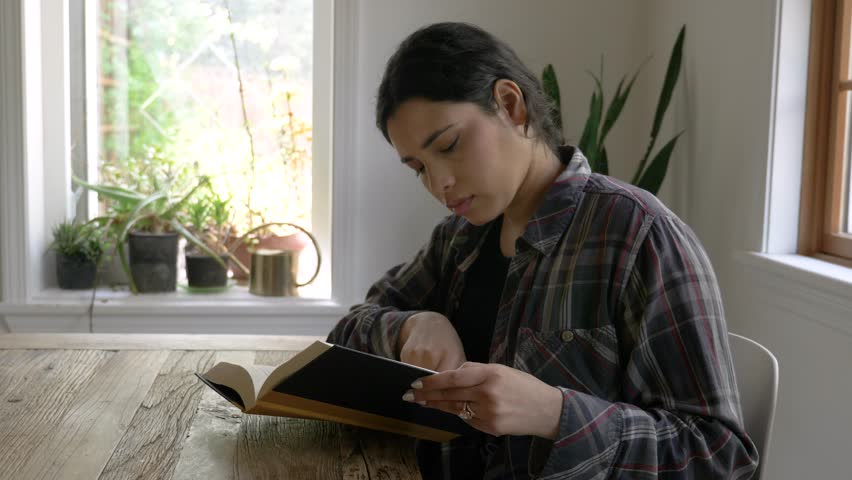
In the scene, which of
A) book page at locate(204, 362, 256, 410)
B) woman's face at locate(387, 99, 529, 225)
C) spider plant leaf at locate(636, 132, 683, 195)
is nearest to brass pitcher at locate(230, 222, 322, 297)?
spider plant leaf at locate(636, 132, 683, 195)

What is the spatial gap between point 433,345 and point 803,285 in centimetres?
98

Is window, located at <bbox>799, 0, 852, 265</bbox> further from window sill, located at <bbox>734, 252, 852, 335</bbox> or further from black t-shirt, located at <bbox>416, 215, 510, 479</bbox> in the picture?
black t-shirt, located at <bbox>416, 215, 510, 479</bbox>

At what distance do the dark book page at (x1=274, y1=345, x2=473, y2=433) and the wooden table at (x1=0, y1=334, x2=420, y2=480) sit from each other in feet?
0.21

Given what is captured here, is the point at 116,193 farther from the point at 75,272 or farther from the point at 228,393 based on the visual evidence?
the point at 228,393

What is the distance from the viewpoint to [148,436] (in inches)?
52.2

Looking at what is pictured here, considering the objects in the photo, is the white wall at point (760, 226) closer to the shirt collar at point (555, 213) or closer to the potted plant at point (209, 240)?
the shirt collar at point (555, 213)

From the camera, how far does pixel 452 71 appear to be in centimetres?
132

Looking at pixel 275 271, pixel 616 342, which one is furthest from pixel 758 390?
pixel 275 271

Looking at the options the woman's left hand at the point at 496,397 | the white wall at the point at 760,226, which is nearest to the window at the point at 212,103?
the white wall at the point at 760,226

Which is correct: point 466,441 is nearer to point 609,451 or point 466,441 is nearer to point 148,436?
point 609,451

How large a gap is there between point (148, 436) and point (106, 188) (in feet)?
6.82

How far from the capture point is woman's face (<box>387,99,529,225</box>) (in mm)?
1317

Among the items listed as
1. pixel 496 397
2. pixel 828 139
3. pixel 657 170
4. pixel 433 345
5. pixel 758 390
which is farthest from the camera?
pixel 657 170

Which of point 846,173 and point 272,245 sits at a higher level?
point 846,173
